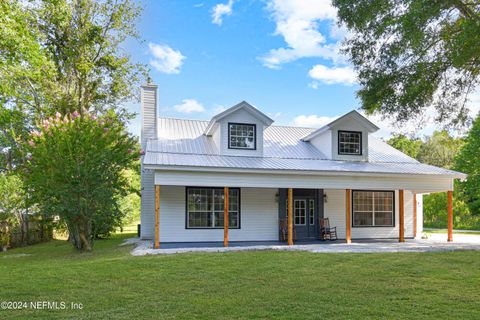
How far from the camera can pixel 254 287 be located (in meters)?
7.02

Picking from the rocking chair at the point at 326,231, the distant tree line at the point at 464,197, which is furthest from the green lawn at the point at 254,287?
the distant tree line at the point at 464,197

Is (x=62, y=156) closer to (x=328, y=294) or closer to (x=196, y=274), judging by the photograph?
(x=196, y=274)

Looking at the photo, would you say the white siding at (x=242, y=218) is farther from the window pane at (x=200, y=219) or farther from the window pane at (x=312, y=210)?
the window pane at (x=312, y=210)

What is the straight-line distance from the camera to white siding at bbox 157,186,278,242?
46.2ft

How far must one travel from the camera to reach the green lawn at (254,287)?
555 cm

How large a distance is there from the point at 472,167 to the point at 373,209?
1773 centimetres

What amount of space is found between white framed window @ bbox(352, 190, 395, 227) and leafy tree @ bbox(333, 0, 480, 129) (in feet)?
14.0

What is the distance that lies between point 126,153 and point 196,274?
6.02 meters

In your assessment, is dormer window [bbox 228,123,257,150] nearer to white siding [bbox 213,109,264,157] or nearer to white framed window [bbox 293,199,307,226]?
white siding [bbox 213,109,264,157]

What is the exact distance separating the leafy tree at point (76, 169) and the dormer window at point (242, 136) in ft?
14.3

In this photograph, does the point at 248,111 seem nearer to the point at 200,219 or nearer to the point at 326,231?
the point at 200,219

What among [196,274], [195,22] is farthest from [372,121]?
[196,274]

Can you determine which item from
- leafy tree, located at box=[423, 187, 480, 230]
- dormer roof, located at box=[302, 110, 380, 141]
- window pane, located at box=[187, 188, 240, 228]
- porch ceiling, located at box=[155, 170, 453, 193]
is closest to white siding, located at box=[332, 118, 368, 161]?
dormer roof, located at box=[302, 110, 380, 141]

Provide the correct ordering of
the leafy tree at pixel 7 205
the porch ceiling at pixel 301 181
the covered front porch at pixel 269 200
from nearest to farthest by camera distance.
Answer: the porch ceiling at pixel 301 181
the covered front porch at pixel 269 200
the leafy tree at pixel 7 205
